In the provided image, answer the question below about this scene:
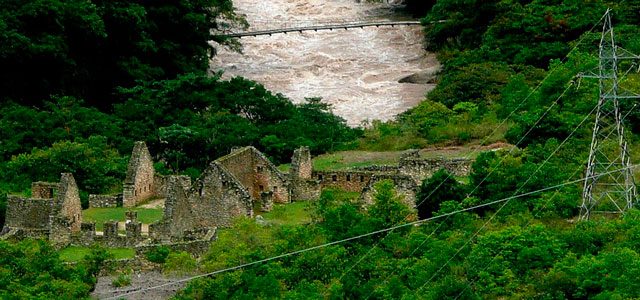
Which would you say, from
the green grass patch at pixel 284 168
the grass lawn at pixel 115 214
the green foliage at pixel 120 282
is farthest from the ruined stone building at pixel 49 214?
the green grass patch at pixel 284 168

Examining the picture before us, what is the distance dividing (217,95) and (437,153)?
19437mm

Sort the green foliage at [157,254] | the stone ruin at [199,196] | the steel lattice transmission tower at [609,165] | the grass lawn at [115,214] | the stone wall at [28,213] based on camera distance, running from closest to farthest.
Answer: the steel lattice transmission tower at [609,165] → the green foliage at [157,254] → the stone ruin at [199,196] → the grass lawn at [115,214] → the stone wall at [28,213]

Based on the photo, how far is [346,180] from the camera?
59156mm

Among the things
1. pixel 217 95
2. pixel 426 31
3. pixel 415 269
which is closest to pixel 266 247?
pixel 415 269

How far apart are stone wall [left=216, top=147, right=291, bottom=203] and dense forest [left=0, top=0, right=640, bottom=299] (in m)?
2.98

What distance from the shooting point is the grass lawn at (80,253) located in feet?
179

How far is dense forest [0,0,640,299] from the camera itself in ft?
156

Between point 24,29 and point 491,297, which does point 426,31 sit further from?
point 491,297

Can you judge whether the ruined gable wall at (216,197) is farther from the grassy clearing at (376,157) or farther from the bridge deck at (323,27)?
the bridge deck at (323,27)

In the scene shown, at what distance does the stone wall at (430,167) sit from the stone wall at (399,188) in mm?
2603

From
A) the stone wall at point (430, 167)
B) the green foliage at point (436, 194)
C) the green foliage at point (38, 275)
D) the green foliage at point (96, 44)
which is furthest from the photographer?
the green foliage at point (96, 44)

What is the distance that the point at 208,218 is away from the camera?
187 ft

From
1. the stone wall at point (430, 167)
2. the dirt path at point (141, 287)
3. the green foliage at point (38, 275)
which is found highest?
the stone wall at point (430, 167)

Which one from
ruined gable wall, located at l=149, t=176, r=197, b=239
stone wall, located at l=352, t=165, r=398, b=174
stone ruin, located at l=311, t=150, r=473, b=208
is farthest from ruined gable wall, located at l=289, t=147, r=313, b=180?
ruined gable wall, located at l=149, t=176, r=197, b=239
